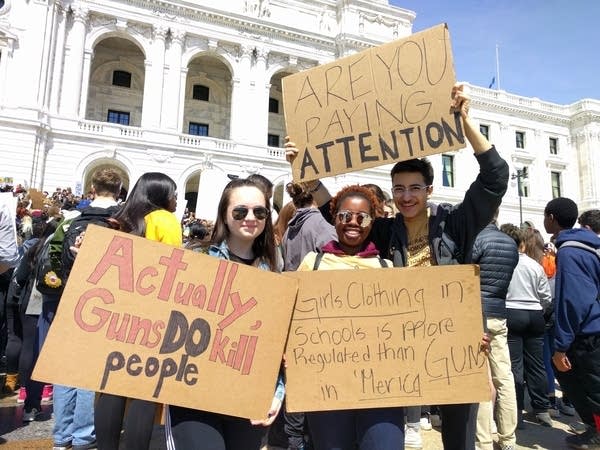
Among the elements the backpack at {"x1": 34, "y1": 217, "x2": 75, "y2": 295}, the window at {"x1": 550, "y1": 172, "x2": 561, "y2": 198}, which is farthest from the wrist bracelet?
the window at {"x1": 550, "y1": 172, "x2": 561, "y2": 198}

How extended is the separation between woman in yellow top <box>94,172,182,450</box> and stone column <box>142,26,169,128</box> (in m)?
20.5

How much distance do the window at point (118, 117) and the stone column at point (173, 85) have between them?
4.21 m

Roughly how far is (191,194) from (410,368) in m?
24.7

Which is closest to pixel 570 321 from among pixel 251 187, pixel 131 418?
pixel 251 187

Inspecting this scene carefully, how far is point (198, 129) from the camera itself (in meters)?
26.3

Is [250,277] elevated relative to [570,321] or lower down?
elevated

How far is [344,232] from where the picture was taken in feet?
7.46

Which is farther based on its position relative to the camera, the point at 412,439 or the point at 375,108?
the point at 412,439

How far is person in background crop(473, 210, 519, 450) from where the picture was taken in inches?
140

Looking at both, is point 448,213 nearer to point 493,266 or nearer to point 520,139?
point 493,266

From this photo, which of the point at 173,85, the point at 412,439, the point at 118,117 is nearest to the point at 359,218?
the point at 412,439

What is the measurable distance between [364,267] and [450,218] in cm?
59

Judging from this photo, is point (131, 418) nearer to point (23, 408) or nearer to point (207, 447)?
point (207, 447)

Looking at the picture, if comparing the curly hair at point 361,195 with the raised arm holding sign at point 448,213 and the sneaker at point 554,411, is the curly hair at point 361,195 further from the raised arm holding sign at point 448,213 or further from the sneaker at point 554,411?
the sneaker at point 554,411
